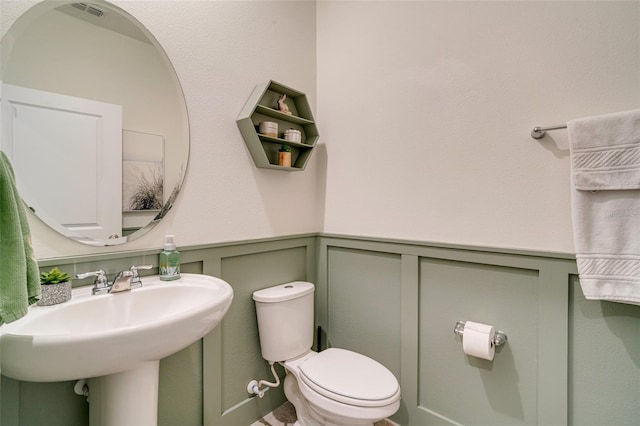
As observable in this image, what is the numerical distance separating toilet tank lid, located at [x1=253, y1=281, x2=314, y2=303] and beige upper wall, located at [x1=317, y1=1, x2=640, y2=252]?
414 mm

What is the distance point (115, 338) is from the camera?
73 cm

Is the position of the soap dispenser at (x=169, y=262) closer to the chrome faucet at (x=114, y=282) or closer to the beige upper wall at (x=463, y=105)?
the chrome faucet at (x=114, y=282)

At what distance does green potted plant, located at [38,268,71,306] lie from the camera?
916 millimetres

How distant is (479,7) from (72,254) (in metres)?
1.91

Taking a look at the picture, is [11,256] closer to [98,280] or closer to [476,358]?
[98,280]

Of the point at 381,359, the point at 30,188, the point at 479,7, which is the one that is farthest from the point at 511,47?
the point at 30,188

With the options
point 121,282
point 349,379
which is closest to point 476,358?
point 349,379

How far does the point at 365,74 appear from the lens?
175 centimetres

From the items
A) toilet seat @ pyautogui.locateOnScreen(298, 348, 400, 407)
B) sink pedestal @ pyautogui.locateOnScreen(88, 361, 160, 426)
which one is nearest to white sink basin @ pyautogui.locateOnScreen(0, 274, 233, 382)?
sink pedestal @ pyautogui.locateOnScreen(88, 361, 160, 426)

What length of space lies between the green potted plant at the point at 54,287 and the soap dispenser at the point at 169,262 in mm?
304

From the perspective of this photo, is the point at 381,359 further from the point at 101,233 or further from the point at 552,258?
the point at 101,233

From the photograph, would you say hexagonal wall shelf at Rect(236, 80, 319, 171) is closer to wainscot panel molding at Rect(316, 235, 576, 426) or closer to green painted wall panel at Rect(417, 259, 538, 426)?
wainscot panel molding at Rect(316, 235, 576, 426)

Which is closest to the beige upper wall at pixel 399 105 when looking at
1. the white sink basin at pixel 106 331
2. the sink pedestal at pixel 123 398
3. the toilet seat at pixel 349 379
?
the white sink basin at pixel 106 331

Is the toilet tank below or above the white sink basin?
below
